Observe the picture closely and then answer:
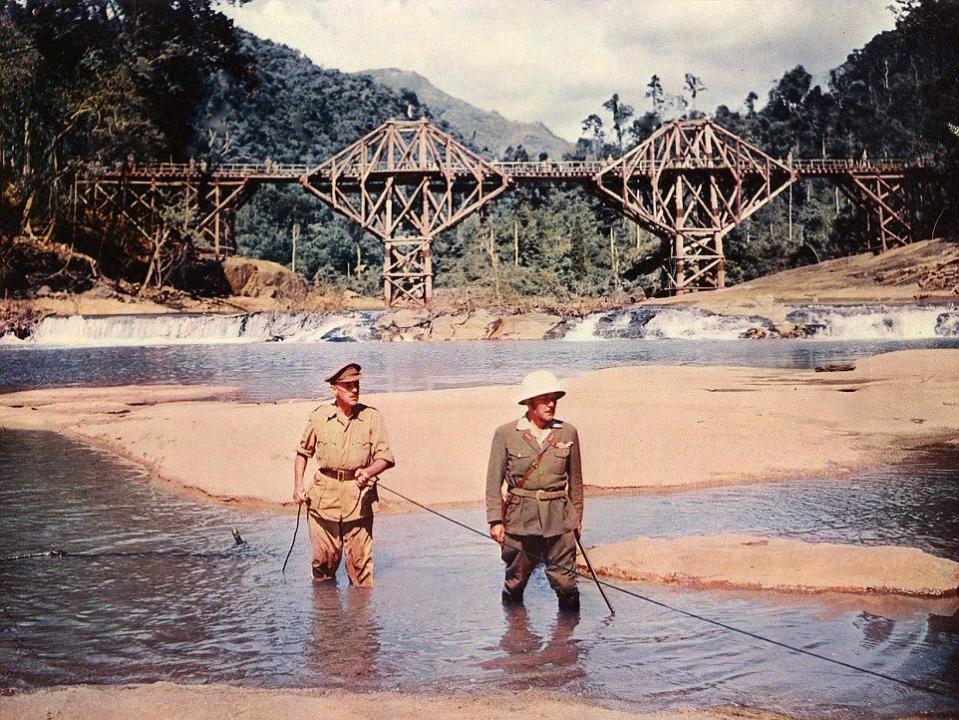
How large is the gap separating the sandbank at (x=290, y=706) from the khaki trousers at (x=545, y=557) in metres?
1.13

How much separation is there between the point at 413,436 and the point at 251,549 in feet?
17.6

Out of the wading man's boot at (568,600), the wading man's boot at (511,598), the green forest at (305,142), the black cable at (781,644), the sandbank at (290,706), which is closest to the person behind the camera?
the sandbank at (290,706)

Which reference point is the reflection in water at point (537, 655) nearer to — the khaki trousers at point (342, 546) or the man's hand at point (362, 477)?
the khaki trousers at point (342, 546)

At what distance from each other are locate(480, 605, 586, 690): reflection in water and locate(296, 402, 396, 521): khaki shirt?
4.02 ft

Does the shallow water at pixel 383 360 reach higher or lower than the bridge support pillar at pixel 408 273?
lower

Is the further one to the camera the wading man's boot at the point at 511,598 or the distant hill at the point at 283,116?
the distant hill at the point at 283,116

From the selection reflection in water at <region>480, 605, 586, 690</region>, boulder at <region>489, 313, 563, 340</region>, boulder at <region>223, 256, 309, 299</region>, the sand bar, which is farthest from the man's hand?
boulder at <region>223, 256, 309, 299</region>

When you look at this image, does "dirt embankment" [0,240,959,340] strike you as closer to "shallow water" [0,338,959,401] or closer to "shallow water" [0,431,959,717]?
"shallow water" [0,338,959,401]

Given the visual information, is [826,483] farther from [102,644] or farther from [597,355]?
[597,355]

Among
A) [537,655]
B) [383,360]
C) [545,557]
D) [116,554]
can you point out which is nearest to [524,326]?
[383,360]

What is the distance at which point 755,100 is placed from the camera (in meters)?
97.3

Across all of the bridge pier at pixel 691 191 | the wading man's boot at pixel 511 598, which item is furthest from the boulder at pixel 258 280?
the wading man's boot at pixel 511 598

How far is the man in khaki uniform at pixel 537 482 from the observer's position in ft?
18.9

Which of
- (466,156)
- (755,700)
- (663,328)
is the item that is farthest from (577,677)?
(466,156)
